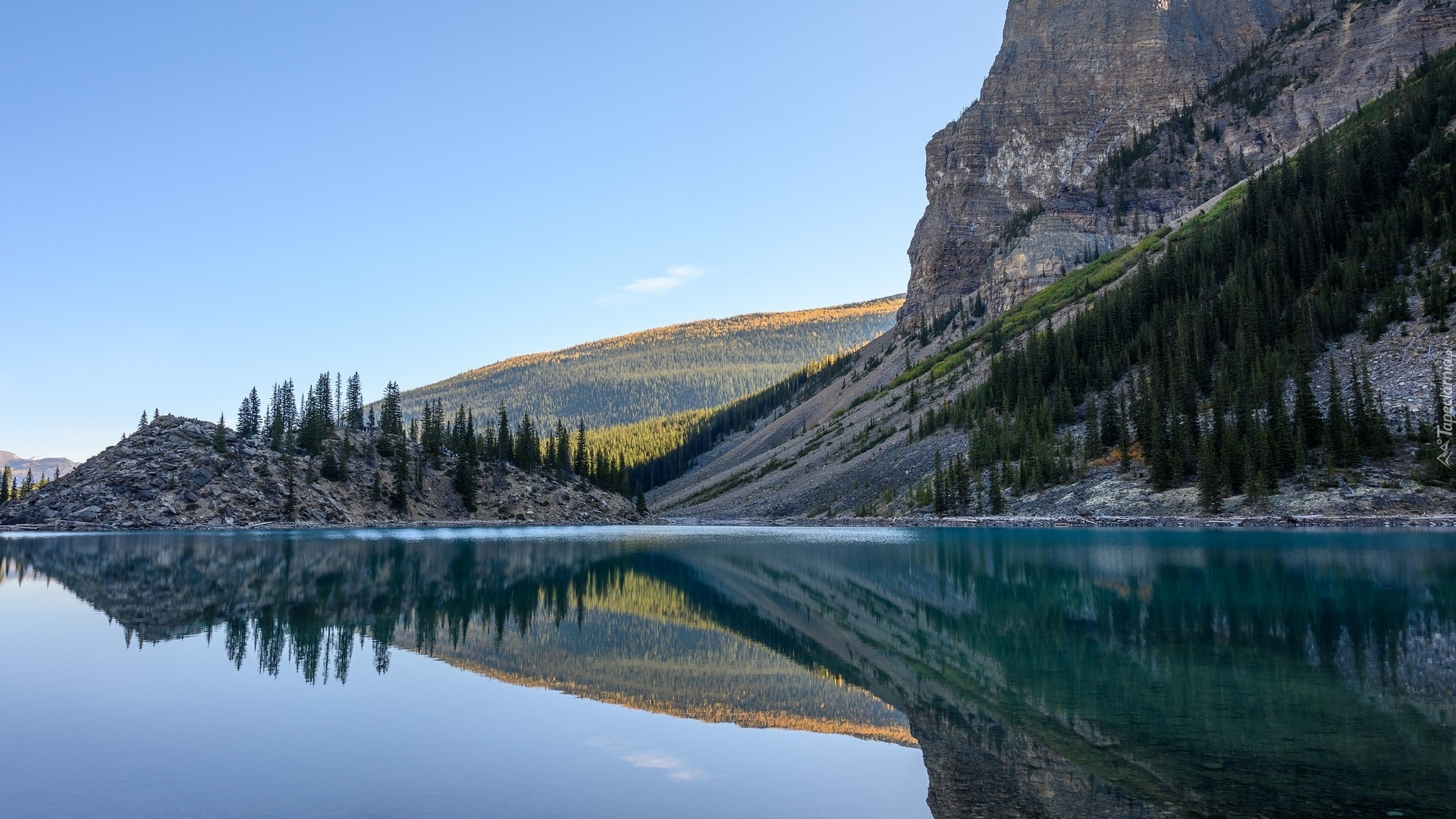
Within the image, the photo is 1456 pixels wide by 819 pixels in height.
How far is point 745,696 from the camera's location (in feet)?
60.2

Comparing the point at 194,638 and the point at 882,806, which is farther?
the point at 194,638

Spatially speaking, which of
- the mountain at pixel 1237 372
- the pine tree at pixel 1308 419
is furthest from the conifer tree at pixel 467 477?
the pine tree at pixel 1308 419

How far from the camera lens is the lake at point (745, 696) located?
1159 centimetres

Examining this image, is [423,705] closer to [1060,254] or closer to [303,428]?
[303,428]

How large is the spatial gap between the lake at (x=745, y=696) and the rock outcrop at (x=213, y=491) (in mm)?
68501

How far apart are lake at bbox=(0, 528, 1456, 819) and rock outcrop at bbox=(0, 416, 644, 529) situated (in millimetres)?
68501

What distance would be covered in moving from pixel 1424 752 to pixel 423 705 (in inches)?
614

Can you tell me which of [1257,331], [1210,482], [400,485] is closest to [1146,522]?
[1210,482]

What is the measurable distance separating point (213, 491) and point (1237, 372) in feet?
353

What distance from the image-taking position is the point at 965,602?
31328mm

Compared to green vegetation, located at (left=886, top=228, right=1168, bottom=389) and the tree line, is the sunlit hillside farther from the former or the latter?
green vegetation, located at (left=886, top=228, right=1168, bottom=389)

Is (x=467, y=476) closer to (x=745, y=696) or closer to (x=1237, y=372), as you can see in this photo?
(x=1237, y=372)

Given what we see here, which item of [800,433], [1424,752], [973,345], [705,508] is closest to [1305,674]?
[1424,752]

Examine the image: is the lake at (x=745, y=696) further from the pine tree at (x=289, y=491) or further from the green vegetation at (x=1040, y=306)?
the green vegetation at (x=1040, y=306)
